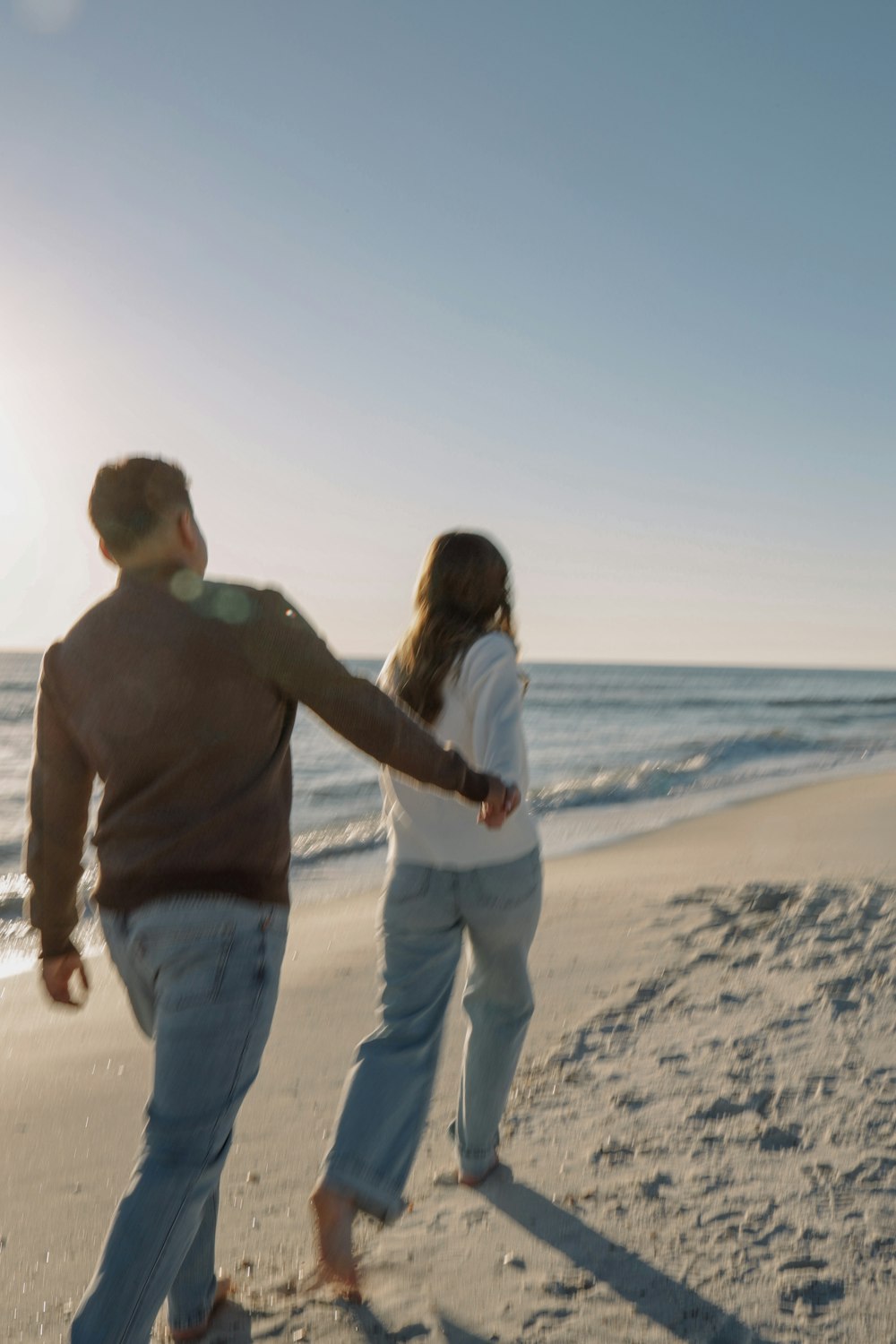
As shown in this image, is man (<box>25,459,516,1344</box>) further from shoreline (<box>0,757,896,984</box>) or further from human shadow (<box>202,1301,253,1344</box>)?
shoreline (<box>0,757,896,984</box>)

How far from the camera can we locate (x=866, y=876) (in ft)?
20.5

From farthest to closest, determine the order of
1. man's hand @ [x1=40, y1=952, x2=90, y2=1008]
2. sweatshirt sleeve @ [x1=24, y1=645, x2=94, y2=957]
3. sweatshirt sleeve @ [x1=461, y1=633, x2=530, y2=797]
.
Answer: sweatshirt sleeve @ [x1=461, y1=633, x2=530, y2=797] < man's hand @ [x1=40, y1=952, x2=90, y2=1008] < sweatshirt sleeve @ [x1=24, y1=645, x2=94, y2=957]

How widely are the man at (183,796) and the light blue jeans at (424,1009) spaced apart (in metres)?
0.62

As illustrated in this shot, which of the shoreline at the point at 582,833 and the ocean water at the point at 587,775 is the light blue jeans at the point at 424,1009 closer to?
the shoreline at the point at 582,833

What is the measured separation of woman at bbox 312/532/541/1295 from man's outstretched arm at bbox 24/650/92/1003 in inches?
32.9

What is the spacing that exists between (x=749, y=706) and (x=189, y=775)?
42.5 m

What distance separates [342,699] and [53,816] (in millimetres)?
615

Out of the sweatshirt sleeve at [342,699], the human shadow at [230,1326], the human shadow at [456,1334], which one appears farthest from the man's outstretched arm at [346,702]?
the human shadow at [230,1326]

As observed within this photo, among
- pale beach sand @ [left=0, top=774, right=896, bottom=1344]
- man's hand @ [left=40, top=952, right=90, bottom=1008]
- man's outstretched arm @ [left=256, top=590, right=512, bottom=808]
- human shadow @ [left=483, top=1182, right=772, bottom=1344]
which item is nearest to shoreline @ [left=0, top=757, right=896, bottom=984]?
pale beach sand @ [left=0, top=774, right=896, bottom=1344]

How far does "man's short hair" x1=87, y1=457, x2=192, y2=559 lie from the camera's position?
6.02 ft

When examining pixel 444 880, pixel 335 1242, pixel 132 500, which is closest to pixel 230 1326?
pixel 335 1242

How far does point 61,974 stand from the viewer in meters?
2.04

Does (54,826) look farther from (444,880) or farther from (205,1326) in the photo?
(205,1326)

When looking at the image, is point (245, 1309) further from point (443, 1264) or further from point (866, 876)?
point (866, 876)
